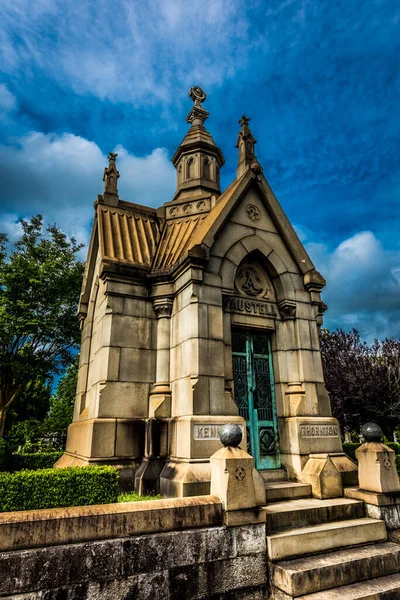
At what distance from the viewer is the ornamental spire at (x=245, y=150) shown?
1035 centimetres

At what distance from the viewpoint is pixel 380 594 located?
473 cm

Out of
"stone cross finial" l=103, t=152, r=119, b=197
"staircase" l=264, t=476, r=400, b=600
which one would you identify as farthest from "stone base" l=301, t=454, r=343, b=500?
"stone cross finial" l=103, t=152, r=119, b=197

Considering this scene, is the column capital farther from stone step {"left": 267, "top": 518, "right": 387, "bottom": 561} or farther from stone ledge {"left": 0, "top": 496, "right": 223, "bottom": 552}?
stone step {"left": 267, "top": 518, "right": 387, "bottom": 561}

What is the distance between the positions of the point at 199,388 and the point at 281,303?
328 cm

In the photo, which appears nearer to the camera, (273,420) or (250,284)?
(273,420)

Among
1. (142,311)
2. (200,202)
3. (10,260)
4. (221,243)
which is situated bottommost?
(142,311)

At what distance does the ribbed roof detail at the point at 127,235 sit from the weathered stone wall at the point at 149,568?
6.22 meters

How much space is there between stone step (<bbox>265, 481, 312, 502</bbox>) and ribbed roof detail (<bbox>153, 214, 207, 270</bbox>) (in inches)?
209

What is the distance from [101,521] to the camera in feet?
15.0

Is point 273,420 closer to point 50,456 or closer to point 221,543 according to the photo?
point 221,543

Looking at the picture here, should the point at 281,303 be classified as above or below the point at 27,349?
below

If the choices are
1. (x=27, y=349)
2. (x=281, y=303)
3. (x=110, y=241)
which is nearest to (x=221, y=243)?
(x=281, y=303)

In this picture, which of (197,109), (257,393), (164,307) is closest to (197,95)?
(197,109)

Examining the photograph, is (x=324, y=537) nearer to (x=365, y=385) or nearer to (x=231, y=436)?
(x=231, y=436)
